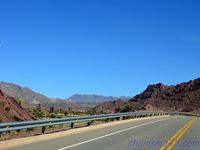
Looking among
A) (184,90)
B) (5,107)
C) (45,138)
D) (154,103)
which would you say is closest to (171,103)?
(154,103)

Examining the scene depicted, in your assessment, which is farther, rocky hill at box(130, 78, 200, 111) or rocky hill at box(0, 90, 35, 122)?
rocky hill at box(130, 78, 200, 111)

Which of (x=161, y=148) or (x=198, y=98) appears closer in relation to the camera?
(x=161, y=148)

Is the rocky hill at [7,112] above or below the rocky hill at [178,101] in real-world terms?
below

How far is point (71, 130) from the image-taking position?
86.9 ft

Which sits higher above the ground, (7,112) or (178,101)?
(178,101)

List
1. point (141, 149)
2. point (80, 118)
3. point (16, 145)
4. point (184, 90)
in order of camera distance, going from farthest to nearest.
Result: point (184, 90), point (80, 118), point (16, 145), point (141, 149)

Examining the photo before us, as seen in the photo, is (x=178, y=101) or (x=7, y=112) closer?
(x=7, y=112)

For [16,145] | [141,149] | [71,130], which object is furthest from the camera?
[71,130]

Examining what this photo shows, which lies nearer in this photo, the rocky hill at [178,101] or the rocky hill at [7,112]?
the rocky hill at [7,112]

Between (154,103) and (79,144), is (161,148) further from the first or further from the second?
(154,103)

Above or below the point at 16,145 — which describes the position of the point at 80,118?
above

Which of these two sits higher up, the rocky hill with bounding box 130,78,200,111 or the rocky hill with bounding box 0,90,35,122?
the rocky hill with bounding box 130,78,200,111

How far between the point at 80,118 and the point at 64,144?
943 cm

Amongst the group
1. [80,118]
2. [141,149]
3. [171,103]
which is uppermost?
[171,103]
